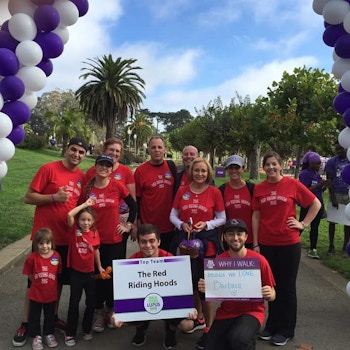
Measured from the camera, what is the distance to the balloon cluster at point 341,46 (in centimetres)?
410

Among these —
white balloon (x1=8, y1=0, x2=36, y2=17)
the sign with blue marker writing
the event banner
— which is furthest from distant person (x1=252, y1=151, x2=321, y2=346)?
white balloon (x1=8, y1=0, x2=36, y2=17)

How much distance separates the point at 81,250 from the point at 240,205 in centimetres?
165

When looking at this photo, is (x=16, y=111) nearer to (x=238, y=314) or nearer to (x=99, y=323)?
(x=99, y=323)

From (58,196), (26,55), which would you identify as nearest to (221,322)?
(58,196)

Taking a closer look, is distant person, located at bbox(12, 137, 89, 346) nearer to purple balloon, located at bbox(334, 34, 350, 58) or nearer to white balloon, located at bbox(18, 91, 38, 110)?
white balloon, located at bbox(18, 91, 38, 110)

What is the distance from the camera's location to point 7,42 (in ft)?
13.9

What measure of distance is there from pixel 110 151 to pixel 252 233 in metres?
1.75

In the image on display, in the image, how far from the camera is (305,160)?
23.9 ft

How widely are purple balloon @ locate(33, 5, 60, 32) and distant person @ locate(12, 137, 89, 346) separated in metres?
1.33

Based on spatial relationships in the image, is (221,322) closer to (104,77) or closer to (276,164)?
(276,164)

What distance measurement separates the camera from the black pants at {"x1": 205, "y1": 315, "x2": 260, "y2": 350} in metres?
3.12

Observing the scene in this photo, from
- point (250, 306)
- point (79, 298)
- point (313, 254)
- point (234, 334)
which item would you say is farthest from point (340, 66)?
point (313, 254)

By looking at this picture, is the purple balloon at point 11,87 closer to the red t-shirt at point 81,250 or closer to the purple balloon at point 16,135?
the purple balloon at point 16,135

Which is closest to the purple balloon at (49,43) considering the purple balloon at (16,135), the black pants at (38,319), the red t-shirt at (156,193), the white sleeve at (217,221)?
the purple balloon at (16,135)
